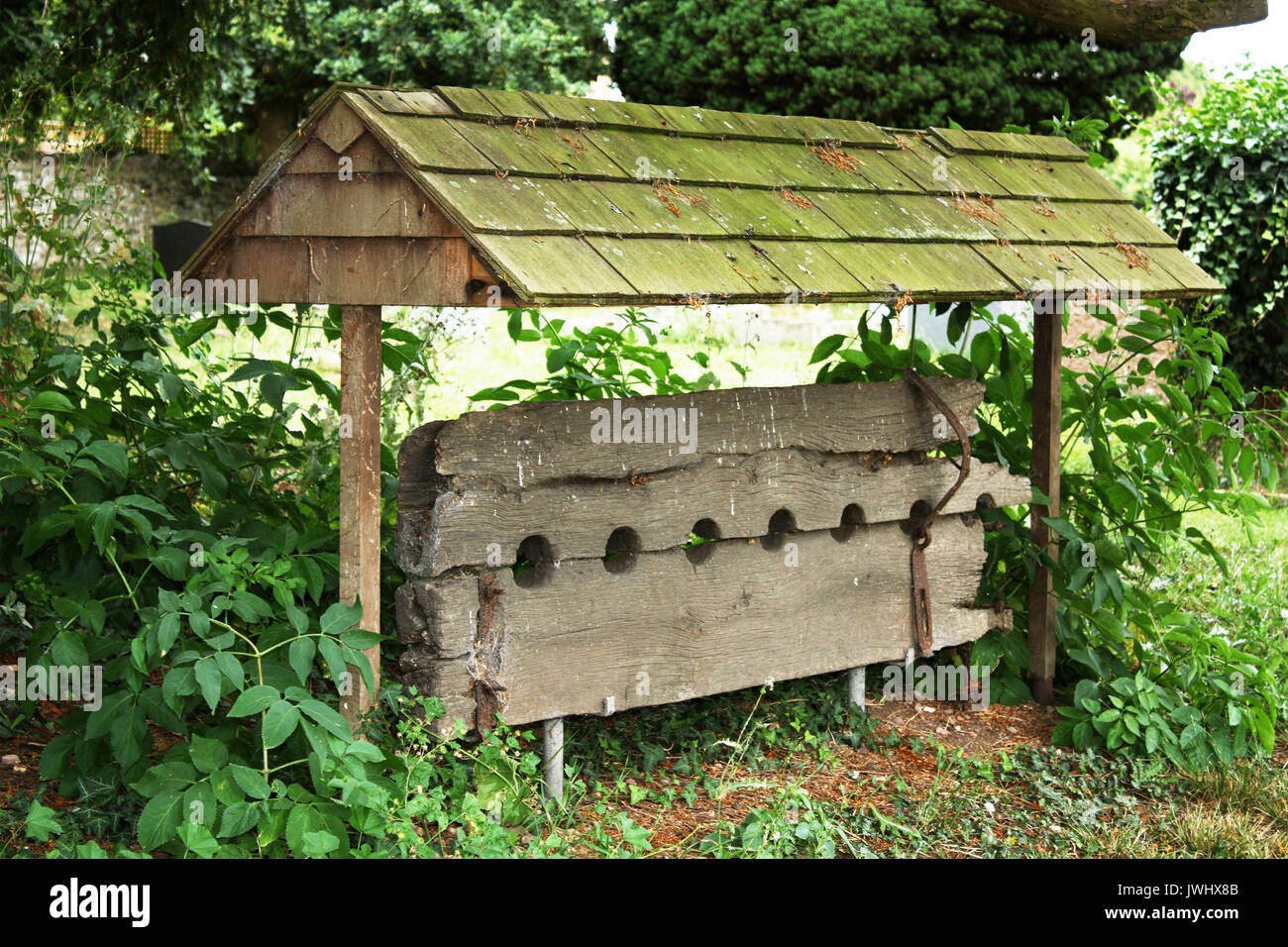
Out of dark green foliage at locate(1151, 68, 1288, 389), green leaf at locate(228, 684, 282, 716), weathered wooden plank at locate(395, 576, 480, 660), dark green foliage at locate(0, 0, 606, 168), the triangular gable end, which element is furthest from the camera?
dark green foliage at locate(0, 0, 606, 168)

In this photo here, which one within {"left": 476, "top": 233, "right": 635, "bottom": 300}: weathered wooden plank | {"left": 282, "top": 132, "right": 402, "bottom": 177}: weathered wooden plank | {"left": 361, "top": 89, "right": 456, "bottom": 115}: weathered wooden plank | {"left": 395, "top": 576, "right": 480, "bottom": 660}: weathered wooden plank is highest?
{"left": 361, "top": 89, "right": 456, "bottom": 115}: weathered wooden plank

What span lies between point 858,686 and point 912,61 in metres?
10.9

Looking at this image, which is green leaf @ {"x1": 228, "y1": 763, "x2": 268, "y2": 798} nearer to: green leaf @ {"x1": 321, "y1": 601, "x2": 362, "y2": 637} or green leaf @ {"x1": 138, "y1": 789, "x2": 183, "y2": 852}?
green leaf @ {"x1": 138, "y1": 789, "x2": 183, "y2": 852}

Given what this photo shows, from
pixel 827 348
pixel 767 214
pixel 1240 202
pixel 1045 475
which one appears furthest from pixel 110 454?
pixel 1240 202

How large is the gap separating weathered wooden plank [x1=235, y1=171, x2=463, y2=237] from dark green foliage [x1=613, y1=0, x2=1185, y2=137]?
1083cm

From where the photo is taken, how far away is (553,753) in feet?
12.0

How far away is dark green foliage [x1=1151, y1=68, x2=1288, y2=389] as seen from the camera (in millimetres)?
8594

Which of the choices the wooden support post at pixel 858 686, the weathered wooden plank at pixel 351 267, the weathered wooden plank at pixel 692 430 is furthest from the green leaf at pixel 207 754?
the wooden support post at pixel 858 686

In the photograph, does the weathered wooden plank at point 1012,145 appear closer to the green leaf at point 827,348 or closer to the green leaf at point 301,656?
the green leaf at point 827,348

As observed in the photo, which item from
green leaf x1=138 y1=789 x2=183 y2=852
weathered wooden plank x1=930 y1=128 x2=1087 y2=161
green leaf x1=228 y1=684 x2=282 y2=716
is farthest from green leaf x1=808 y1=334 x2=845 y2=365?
green leaf x1=138 y1=789 x2=183 y2=852

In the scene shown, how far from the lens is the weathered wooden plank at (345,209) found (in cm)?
304

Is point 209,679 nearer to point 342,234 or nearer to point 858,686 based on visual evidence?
point 342,234

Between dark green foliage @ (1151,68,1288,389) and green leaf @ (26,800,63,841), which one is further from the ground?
dark green foliage @ (1151,68,1288,389)
